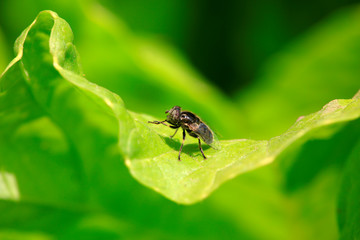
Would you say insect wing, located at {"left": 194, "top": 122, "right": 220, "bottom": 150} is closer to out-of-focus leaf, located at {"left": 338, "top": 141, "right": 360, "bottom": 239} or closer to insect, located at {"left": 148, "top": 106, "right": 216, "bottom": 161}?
insect, located at {"left": 148, "top": 106, "right": 216, "bottom": 161}

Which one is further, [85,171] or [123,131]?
[85,171]

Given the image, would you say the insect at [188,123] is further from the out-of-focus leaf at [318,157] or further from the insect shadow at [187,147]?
the out-of-focus leaf at [318,157]

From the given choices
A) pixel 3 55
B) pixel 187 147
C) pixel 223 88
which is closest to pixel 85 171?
pixel 187 147

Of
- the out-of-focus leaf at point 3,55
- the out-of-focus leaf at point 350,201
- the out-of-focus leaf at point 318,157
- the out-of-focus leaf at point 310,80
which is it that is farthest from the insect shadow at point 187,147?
the out-of-focus leaf at point 3,55

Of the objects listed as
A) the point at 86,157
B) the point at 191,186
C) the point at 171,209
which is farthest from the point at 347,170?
the point at 86,157

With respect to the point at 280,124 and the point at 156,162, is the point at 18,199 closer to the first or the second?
the point at 156,162

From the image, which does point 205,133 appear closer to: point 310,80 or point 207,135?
point 207,135

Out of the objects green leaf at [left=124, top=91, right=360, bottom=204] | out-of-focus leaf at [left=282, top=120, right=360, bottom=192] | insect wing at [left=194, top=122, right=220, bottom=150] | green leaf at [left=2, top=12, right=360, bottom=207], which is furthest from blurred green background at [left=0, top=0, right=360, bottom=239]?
green leaf at [left=124, top=91, right=360, bottom=204]
